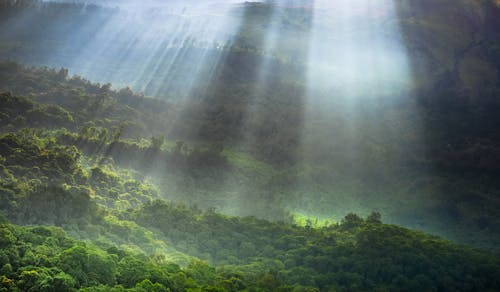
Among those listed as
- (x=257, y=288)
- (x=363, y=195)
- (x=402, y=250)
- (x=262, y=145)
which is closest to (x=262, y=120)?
(x=262, y=145)

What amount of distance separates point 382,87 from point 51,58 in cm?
11464

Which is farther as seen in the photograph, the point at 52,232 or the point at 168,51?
the point at 168,51

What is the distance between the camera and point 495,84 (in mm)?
162875

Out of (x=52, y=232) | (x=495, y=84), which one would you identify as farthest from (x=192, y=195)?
(x=495, y=84)

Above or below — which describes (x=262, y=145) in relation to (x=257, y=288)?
below

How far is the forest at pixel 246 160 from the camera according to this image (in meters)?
47.0

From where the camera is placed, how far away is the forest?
154 feet

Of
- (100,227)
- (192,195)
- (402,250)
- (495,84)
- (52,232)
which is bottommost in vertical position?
(495,84)

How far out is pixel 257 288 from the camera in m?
37.2

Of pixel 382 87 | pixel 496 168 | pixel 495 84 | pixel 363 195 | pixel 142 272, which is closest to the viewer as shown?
pixel 142 272

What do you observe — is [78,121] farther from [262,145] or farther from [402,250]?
[402,250]

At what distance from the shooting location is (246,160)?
4478 inches

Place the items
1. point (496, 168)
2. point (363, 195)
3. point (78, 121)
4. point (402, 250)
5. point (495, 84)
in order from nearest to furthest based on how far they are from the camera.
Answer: point (402, 250) → point (78, 121) → point (363, 195) → point (496, 168) → point (495, 84)

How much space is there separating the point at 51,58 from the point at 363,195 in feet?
396
